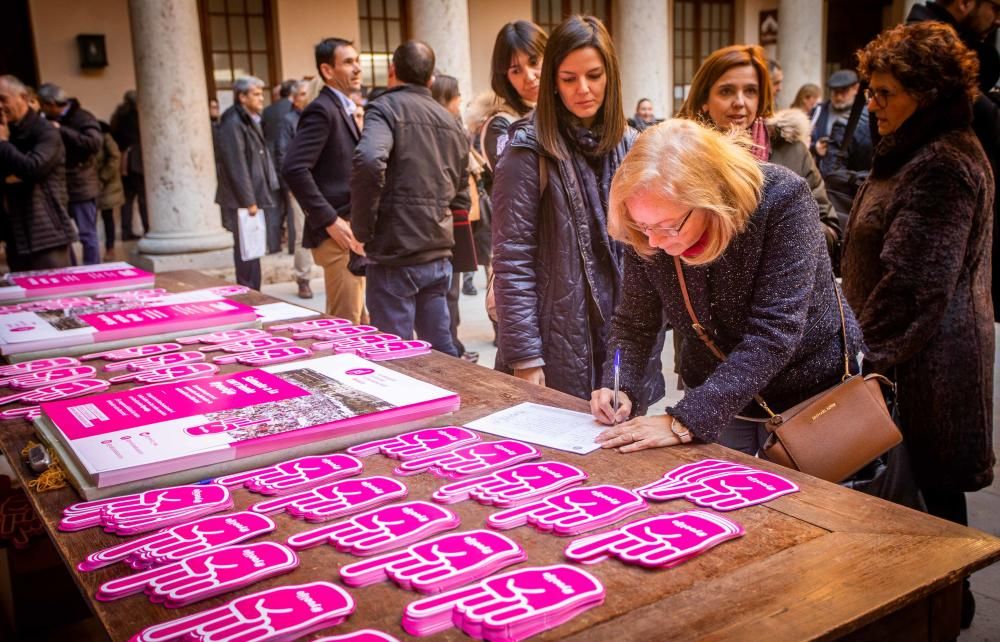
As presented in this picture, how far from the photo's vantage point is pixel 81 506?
4.89 feet

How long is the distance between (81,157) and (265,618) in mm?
7561

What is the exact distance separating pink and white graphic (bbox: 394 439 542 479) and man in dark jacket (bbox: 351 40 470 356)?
221cm

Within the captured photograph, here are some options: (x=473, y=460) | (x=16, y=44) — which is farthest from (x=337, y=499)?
(x=16, y=44)

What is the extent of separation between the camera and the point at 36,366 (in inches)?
95.7

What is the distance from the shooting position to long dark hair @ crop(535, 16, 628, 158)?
8.73 ft

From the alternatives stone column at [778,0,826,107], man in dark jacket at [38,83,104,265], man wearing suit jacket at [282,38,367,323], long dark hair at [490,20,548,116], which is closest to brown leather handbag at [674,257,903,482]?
long dark hair at [490,20,548,116]

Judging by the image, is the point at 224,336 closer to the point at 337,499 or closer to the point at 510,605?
the point at 337,499

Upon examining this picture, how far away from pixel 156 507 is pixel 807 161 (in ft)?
9.09

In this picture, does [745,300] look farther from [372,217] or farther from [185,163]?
[185,163]

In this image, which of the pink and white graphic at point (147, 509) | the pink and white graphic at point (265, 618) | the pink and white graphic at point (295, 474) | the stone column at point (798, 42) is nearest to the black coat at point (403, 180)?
the pink and white graphic at point (295, 474)

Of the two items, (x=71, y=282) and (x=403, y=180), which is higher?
(x=403, y=180)

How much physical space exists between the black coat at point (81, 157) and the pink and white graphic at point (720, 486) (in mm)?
6919

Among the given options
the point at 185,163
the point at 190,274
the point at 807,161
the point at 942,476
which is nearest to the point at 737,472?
the point at 942,476

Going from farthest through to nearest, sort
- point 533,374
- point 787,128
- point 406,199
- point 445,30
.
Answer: point 445,30 → point 406,199 → point 787,128 → point 533,374
